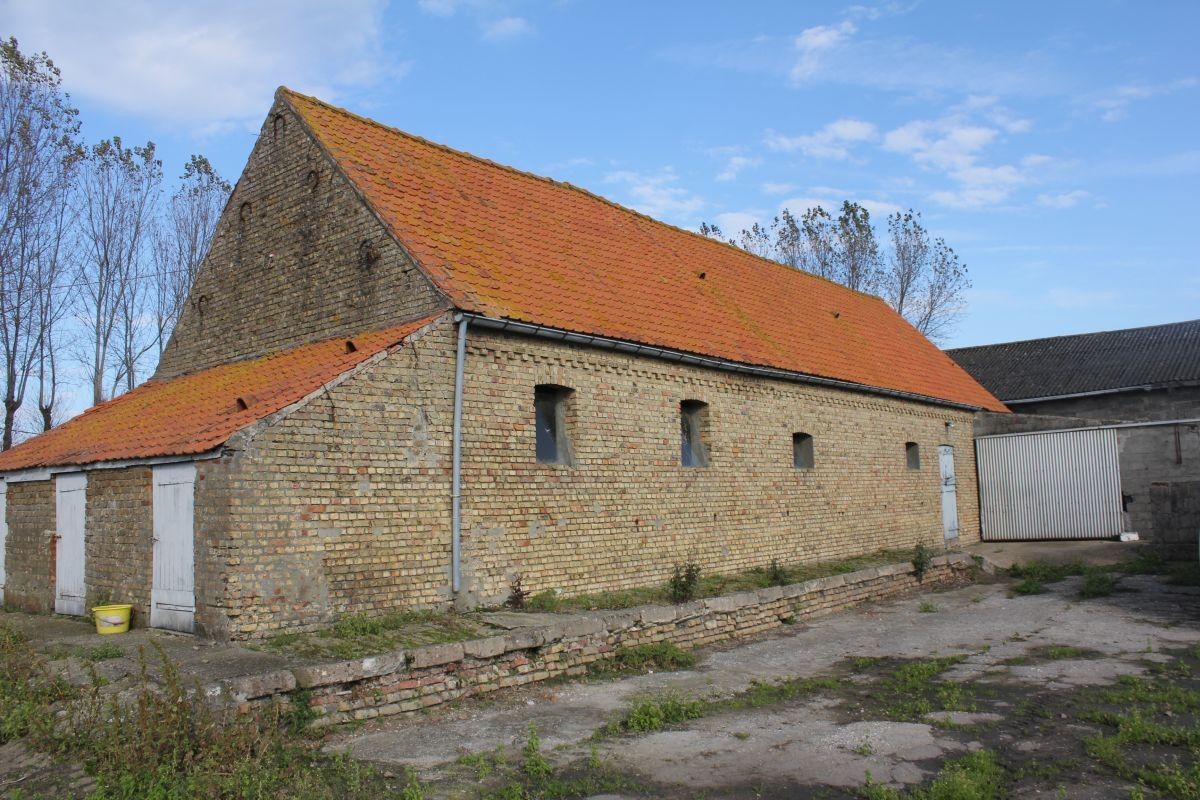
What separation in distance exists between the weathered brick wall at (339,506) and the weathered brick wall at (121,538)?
1408mm

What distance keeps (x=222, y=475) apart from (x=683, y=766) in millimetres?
5040

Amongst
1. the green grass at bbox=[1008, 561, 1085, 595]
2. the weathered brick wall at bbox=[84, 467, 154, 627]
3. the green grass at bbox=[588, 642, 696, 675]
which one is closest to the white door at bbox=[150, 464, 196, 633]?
the weathered brick wall at bbox=[84, 467, 154, 627]

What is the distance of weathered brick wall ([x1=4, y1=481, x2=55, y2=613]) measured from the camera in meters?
11.3

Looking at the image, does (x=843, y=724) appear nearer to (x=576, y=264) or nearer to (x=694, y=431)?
(x=694, y=431)

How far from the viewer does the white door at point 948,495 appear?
2069 centimetres

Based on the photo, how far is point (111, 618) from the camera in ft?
30.2

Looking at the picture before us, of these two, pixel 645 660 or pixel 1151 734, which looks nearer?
pixel 1151 734

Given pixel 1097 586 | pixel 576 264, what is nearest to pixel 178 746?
pixel 576 264

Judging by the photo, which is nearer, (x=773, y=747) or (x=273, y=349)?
(x=773, y=747)

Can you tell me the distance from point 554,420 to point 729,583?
3.86 meters

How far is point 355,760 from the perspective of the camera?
21.4 feet

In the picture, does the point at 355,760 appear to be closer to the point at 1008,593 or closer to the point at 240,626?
the point at 240,626

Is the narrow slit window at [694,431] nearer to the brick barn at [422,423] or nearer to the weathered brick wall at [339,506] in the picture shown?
the brick barn at [422,423]

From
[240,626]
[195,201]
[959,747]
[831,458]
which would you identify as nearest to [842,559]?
[831,458]
